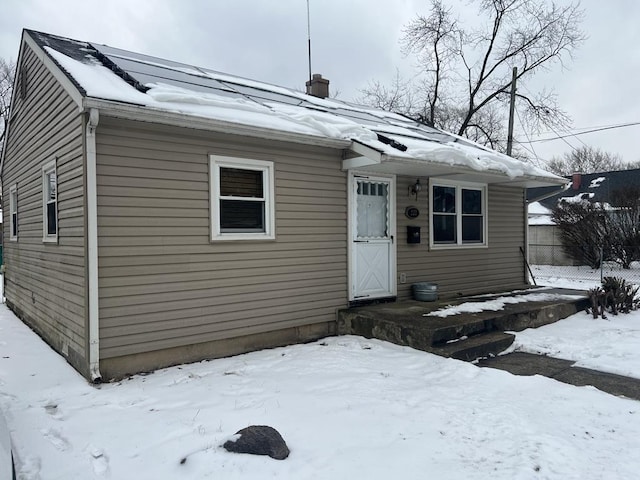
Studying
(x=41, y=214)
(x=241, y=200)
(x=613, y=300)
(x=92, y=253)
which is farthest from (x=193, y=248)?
(x=613, y=300)

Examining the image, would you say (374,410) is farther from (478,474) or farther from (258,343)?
(258,343)

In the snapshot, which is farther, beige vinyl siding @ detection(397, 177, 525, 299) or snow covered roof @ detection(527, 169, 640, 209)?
snow covered roof @ detection(527, 169, 640, 209)

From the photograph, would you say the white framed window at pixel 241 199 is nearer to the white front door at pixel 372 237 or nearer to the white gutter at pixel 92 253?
the white gutter at pixel 92 253

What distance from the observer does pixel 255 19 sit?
17.3 meters

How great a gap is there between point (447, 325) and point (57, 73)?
18.0 ft

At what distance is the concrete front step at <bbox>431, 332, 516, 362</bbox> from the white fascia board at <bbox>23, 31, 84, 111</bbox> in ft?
15.5

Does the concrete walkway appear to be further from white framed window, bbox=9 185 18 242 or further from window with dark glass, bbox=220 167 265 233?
white framed window, bbox=9 185 18 242

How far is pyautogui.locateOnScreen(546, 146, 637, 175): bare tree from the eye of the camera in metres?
39.7

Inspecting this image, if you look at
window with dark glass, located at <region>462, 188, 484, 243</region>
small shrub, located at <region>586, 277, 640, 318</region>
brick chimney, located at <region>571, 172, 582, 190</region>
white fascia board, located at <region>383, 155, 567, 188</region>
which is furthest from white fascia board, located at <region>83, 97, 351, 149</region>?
brick chimney, located at <region>571, 172, 582, 190</region>

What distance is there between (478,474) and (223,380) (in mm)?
2700

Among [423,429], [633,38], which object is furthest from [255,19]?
[423,429]

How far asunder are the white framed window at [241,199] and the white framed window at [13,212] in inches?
206

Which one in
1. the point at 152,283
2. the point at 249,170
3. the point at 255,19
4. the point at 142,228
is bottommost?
the point at 152,283

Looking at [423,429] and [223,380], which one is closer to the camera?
[423,429]
